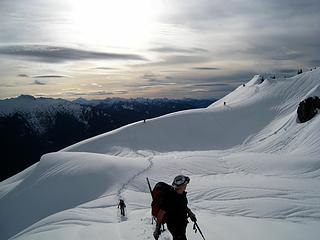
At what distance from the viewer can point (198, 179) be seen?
2939 centimetres

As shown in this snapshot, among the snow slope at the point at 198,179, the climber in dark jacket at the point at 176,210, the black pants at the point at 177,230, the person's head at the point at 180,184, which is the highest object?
the person's head at the point at 180,184

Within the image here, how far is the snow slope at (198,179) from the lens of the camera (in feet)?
44.8

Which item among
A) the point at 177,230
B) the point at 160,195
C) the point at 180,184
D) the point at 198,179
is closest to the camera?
the point at 160,195

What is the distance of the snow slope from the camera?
44.8 ft

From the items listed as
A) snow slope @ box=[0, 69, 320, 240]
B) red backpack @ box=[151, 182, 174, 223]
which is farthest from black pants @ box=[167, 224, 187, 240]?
snow slope @ box=[0, 69, 320, 240]

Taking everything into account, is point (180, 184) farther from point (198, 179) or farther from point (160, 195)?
point (198, 179)

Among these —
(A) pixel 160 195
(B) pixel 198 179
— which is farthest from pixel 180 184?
(B) pixel 198 179

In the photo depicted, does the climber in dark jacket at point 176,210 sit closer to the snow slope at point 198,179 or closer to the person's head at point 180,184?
the person's head at point 180,184

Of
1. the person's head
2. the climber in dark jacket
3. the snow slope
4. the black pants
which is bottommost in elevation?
the snow slope

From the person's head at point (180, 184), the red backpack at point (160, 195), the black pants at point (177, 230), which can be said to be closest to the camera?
the red backpack at point (160, 195)

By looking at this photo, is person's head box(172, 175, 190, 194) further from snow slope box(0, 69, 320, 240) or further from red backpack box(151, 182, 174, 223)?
snow slope box(0, 69, 320, 240)

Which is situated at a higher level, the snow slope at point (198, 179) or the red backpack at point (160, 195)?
the red backpack at point (160, 195)

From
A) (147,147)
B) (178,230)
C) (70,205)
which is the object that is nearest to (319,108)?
(147,147)

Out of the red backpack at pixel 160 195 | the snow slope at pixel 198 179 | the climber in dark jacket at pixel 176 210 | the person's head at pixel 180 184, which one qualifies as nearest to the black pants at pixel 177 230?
the climber in dark jacket at pixel 176 210
